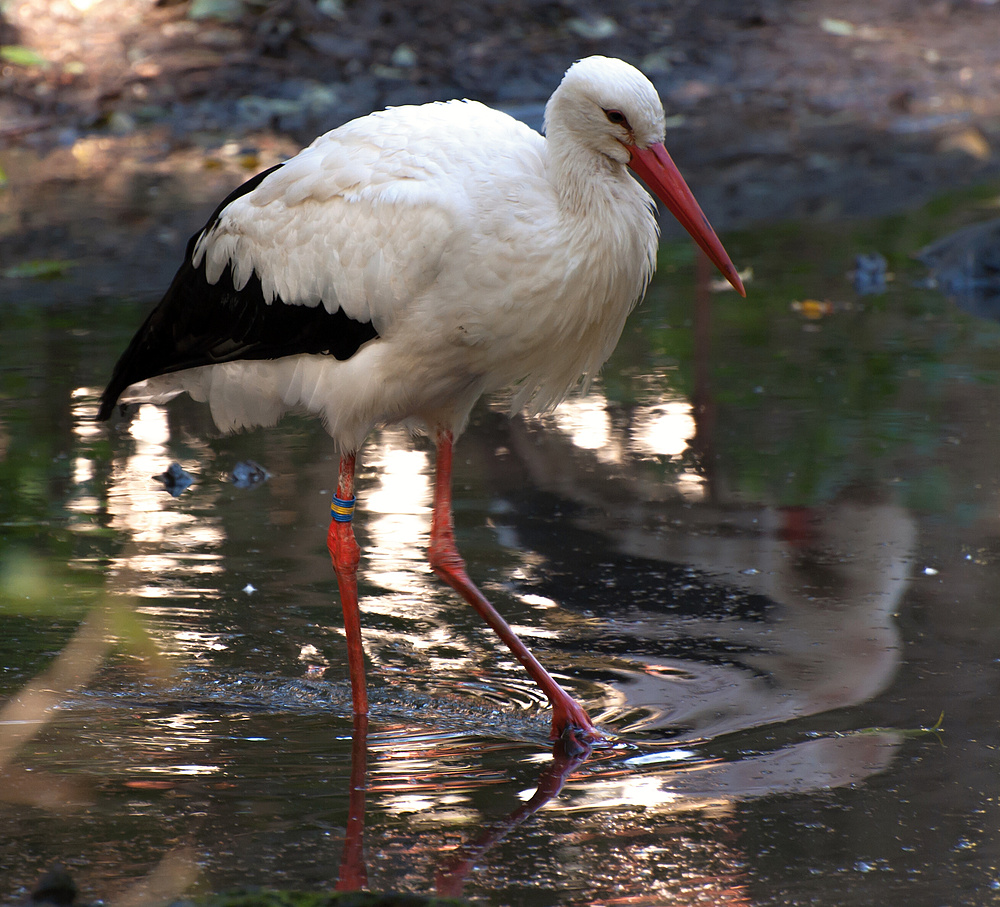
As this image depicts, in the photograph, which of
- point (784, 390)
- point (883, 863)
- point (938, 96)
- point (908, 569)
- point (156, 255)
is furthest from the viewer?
point (938, 96)

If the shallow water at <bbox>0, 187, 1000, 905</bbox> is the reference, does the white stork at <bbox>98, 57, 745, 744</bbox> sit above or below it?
above

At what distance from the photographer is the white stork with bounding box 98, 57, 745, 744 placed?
3.66 meters

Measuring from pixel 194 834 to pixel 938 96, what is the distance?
41.5ft

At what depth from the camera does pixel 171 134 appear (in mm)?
12438

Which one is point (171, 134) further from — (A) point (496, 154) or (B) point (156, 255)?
(A) point (496, 154)

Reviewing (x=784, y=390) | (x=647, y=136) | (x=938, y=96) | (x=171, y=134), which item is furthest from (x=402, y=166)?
(x=938, y=96)

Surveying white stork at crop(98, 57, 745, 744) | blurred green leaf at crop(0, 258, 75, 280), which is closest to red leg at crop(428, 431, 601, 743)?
white stork at crop(98, 57, 745, 744)

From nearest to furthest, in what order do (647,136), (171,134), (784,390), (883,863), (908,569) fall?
(883,863) → (647,136) → (908,569) → (784,390) → (171,134)

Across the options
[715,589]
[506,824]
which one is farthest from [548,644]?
[506,824]

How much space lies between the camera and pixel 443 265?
3680mm

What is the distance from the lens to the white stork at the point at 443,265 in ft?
12.0

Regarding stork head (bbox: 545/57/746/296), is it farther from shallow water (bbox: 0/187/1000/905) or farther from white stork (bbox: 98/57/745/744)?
shallow water (bbox: 0/187/1000/905)

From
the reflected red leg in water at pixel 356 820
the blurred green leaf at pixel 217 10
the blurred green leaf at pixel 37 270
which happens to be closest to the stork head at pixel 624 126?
the reflected red leg in water at pixel 356 820

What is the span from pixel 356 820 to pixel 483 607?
937 mm
